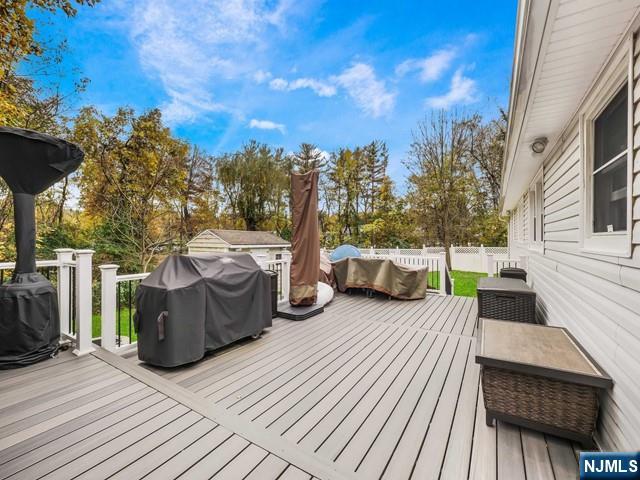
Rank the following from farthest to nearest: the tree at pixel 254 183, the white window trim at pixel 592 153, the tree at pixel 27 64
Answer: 1. the tree at pixel 254 183
2. the tree at pixel 27 64
3. the white window trim at pixel 592 153

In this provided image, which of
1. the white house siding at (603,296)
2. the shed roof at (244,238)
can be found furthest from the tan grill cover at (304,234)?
the shed roof at (244,238)

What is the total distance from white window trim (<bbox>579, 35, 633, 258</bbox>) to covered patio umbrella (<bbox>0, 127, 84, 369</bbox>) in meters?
4.26

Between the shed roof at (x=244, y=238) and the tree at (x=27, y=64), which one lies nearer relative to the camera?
the tree at (x=27, y=64)

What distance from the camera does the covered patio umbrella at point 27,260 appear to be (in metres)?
2.43

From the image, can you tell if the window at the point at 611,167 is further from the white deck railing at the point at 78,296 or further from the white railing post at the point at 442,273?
the white deck railing at the point at 78,296

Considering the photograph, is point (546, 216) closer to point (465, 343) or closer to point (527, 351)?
point (465, 343)

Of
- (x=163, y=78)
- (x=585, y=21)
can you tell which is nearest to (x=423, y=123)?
(x=163, y=78)

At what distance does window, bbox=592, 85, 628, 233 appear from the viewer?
1746 mm

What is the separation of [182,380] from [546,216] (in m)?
4.73

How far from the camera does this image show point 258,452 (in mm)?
1574

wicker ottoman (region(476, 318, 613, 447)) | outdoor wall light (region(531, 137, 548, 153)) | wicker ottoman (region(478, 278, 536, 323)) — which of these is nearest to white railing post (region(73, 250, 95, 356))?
wicker ottoman (region(476, 318, 613, 447))

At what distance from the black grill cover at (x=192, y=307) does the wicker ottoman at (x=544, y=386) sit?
2.34 m

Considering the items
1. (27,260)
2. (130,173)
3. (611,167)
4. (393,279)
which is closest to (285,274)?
(393,279)

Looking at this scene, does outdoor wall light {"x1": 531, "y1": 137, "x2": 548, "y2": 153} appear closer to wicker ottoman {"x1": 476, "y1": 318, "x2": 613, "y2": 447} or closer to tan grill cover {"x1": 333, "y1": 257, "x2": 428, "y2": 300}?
wicker ottoman {"x1": 476, "y1": 318, "x2": 613, "y2": 447}
